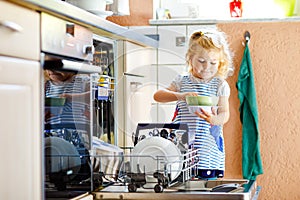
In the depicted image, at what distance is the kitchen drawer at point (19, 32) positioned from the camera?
56.7 inches

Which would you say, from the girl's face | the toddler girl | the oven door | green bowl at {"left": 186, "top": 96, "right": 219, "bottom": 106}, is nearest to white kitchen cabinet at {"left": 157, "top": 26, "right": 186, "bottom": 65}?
the toddler girl

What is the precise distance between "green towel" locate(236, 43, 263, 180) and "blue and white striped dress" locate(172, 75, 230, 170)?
594 millimetres

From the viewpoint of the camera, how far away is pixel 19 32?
1528 millimetres

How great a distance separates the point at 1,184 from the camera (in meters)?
1.43

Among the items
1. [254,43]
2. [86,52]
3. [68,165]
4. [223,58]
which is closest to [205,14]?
[254,43]

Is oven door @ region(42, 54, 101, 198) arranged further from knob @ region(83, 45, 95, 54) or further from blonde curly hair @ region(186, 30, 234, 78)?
blonde curly hair @ region(186, 30, 234, 78)

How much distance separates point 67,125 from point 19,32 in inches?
15.8

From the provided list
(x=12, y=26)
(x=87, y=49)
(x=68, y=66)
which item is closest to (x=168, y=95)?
(x=87, y=49)

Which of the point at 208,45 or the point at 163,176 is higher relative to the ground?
the point at 208,45

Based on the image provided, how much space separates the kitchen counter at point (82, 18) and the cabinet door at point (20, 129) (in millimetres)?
145

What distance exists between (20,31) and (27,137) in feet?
0.85

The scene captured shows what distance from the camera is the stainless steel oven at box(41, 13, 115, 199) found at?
5.63 feet

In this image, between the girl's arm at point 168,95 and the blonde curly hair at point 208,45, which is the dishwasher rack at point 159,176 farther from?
the blonde curly hair at point 208,45

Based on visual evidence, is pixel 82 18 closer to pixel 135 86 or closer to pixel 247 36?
pixel 135 86
